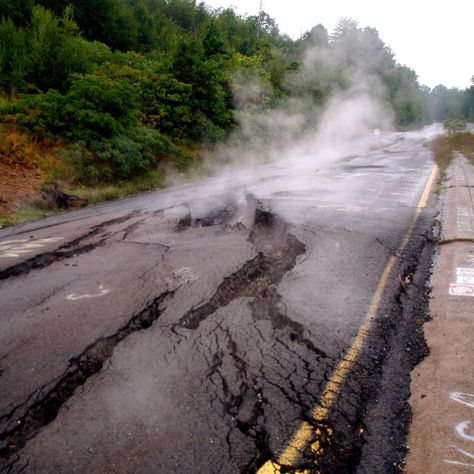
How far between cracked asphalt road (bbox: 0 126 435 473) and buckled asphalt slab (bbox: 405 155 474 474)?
11cm

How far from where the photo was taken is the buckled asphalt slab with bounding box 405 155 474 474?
92.4 inches

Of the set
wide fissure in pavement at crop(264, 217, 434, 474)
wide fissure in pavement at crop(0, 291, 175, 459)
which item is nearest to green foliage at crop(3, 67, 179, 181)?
wide fissure in pavement at crop(0, 291, 175, 459)

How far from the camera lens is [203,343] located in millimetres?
3512

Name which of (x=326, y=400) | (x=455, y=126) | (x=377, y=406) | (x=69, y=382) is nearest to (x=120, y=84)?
(x=69, y=382)

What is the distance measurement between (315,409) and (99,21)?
1088 inches

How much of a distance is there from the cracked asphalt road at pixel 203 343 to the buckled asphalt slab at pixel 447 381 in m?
0.11

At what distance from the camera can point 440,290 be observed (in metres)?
4.57

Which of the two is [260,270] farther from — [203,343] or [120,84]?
[120,84]

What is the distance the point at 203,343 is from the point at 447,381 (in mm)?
1888

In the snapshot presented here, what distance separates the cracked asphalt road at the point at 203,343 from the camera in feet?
8.04

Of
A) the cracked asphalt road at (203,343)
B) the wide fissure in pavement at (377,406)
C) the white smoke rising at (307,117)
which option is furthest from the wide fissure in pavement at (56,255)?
the white smoke rising at (307,117)

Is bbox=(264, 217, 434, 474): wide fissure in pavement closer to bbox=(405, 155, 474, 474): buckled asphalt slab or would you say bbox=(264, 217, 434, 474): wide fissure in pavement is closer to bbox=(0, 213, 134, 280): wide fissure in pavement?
bbox=(405, 155, 474, 474): buckled asphalt slab

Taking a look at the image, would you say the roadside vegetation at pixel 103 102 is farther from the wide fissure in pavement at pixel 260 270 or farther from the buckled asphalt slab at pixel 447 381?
the buckled asphalt slab at pixel 447 381


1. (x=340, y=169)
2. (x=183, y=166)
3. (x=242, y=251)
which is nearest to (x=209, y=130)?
(x=183, y=166)
